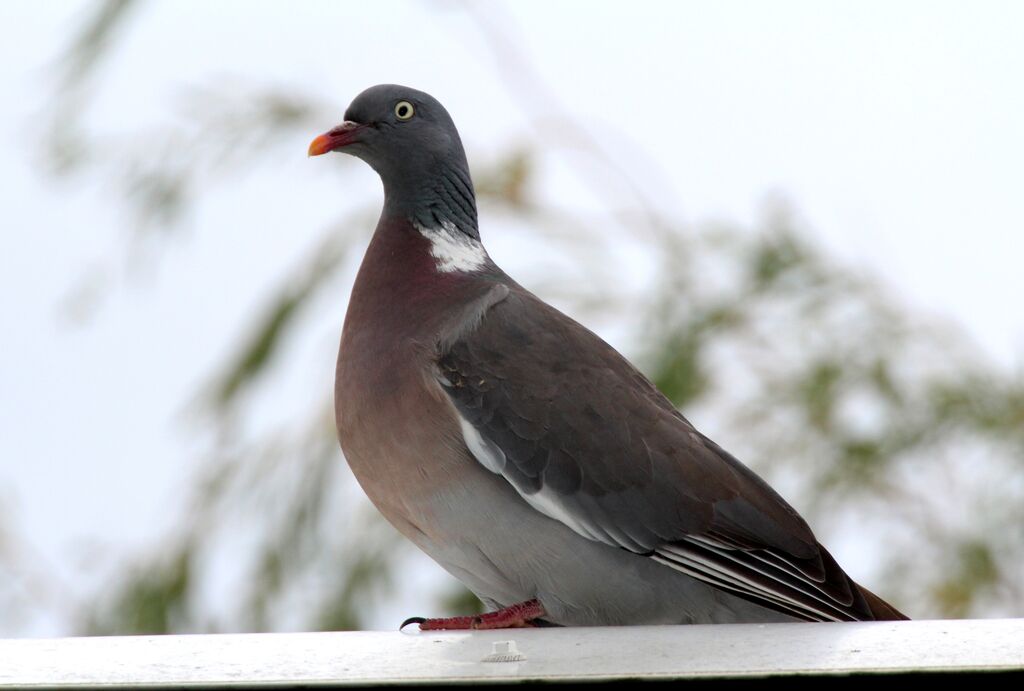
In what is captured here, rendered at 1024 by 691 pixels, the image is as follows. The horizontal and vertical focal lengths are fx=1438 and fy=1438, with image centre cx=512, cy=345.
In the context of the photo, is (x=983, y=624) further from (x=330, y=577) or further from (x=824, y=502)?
(x=330, y=577)

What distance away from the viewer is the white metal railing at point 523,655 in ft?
3.97

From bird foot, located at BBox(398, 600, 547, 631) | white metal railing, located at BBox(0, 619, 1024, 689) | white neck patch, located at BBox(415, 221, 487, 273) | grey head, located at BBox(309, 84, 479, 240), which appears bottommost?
white metal railing, located at BBox(0, 619, 1024, 689)

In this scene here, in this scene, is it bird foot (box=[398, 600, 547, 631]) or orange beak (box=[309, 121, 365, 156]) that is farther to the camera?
orange beak (box=[309, 121, 365, 156])

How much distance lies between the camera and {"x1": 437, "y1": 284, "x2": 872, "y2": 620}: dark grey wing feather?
1.94 m

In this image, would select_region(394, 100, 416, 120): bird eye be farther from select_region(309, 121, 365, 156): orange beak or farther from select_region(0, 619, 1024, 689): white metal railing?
select_region(0, 619, 1024, 689): white metal railing

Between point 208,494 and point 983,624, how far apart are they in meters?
2.67

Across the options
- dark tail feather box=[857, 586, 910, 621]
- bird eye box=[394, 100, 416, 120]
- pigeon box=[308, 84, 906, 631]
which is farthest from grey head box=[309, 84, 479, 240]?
dark tail feather box=[857, 586, 910, 621]

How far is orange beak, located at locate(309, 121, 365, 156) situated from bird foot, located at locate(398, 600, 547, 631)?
2.53 ft

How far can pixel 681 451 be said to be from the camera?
2064 millimetres

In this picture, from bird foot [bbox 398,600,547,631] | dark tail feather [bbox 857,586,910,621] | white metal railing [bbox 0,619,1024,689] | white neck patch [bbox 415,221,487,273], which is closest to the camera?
white metal railing [bbox 0,619,1024,689]

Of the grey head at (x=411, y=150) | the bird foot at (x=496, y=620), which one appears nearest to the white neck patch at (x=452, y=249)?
the grey head at (x=411, y=150)

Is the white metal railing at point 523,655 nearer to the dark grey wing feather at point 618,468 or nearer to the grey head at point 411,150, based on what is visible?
the dark grey wing feather at point 618,468

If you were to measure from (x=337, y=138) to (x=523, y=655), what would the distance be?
3.77 feet

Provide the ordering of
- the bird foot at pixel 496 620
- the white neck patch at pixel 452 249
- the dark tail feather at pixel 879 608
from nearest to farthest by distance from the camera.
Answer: the bird foot at pixel 496 620 < the dark tail feather at pixel 879 608 < the white neck patch at pixel 452 249
